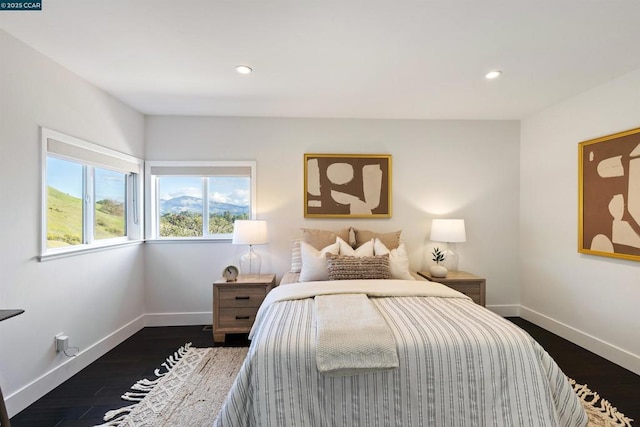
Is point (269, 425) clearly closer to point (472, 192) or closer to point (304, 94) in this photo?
point (304, 94)

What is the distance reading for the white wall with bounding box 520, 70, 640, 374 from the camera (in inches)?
98.1

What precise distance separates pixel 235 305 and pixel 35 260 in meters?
1.61

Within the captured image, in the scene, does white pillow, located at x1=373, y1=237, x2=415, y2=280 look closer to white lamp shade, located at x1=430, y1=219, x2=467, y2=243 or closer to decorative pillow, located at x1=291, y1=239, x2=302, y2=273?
white lamp shade, located at x1=430, y1=219, x2=467, y2=243

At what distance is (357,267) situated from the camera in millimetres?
2693

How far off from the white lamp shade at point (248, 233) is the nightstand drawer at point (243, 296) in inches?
18.8

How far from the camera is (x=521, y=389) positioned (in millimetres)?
1451

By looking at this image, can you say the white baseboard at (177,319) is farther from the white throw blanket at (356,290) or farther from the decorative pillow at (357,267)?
the decorative pillow at (357,267)

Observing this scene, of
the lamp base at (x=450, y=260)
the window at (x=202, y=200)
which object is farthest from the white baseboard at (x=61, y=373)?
the lamp base at (x=450, y=260)

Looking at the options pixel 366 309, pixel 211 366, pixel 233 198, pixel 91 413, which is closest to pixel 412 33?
pixel 366 309

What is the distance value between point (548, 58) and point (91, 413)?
413cm

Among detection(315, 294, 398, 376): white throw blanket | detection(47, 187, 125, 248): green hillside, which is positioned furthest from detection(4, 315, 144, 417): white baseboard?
detection(315, 294, 398, 376): white throw blanket

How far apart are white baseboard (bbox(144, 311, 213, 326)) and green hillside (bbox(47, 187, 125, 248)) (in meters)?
1.08

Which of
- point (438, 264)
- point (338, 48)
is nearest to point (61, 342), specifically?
point (338, 48)

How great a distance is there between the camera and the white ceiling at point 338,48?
1.68m
